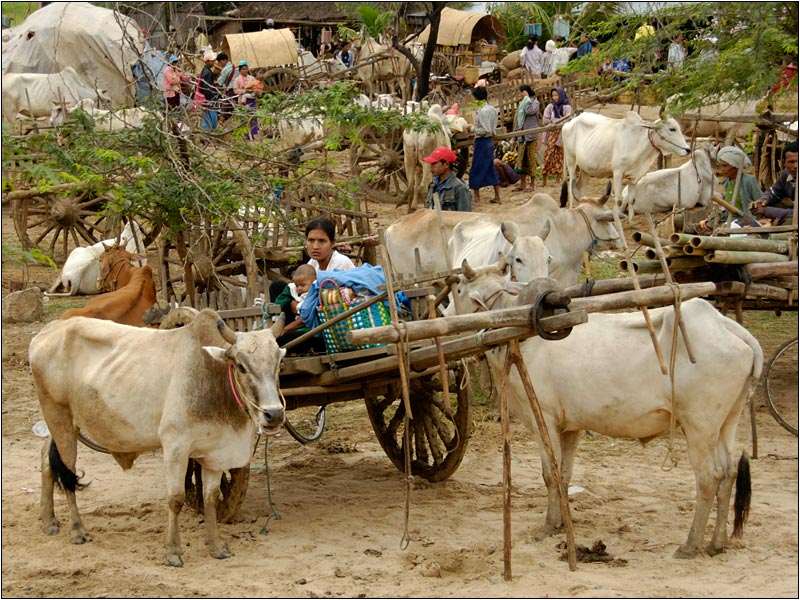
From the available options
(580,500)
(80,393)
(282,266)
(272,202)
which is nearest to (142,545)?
(80,393)

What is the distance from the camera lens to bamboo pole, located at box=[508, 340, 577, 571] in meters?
5.53

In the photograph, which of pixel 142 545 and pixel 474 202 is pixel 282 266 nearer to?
pixel 142 545

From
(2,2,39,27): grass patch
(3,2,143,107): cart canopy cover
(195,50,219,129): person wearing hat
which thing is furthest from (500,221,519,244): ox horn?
(3,2,143,107): cart canopy cover

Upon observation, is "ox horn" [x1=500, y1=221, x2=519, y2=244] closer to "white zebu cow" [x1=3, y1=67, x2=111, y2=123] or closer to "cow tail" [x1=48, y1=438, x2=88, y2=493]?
"cow tail" [x1=48, y1=438, x2=88, y2=493]

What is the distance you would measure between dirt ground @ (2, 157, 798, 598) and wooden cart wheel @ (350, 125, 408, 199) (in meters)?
10.1

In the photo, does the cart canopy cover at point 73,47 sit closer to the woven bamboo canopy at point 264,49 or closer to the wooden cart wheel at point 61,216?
the woven bamboo canopy at point 264,49

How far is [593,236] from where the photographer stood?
36.2 ft

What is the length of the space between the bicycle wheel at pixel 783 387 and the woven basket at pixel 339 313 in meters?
3.51

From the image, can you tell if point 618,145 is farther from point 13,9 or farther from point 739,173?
point 13,9

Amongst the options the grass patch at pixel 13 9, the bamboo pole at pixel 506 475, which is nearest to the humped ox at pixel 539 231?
the bamboo pole at pixel 506 475

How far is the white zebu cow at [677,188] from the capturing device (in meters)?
14.4

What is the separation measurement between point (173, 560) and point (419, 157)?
12374 mm

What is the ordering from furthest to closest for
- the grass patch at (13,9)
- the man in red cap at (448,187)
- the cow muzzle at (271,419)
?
the grass patch at (13,9), the man in red cap at (448,187), the cow muzzle at (271,419)

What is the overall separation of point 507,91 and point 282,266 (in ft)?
41.3
